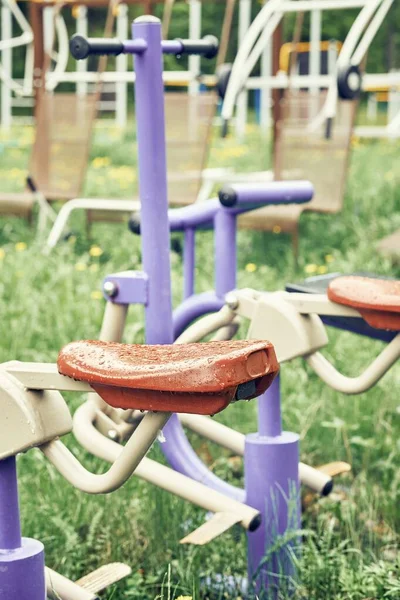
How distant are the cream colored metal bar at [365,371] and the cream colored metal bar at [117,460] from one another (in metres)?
0.58

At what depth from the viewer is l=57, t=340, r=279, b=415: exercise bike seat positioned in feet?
4.40

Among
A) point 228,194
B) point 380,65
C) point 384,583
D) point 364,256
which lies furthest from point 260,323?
point 380,65

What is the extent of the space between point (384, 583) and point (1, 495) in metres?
0.75

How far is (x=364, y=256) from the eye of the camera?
476cm

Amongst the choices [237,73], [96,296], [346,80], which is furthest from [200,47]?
[237,73]

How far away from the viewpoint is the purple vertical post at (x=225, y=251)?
2326mm

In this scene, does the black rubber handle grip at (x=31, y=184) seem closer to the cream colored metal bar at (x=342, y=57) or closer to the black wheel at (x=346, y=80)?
the cream colored metal bar at (x=342, y=57)

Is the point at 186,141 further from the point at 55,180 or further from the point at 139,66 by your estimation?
the point at 139,66

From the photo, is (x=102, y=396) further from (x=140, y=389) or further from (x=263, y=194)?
(x=263, y=194)

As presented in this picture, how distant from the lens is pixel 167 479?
6.70 feet

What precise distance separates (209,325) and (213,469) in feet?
2.16

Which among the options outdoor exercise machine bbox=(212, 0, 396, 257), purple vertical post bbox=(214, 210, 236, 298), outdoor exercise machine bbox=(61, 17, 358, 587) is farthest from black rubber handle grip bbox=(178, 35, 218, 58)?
outdoor exercise machine bbox=(212, 0, 396, 257)

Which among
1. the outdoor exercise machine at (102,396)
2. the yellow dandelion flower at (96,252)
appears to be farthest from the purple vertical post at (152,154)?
the yellow dandelion flower at (96,252)

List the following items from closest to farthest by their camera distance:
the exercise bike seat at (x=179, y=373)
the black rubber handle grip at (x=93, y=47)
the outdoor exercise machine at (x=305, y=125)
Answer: the exercise bike seat at (x=179, y=373) → the black rubber handle grip at (x=93, y=47) → the outdoor exercise machine at (x=305, y=125)
